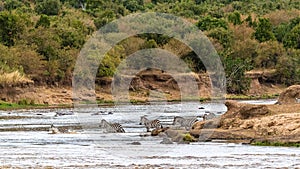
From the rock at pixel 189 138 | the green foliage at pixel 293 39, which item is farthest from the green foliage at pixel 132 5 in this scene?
the rock at pixel 189 138

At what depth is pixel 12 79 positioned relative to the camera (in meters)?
80.7

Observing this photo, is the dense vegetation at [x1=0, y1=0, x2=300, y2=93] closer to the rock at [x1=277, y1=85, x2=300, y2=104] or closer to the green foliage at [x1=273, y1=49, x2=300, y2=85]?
the green foliage at [x1=273, y1=49, x2=300, y2=85]

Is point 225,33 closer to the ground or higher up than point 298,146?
higher up

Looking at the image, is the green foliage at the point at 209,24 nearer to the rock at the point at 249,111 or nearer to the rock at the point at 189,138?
the rock at the point at 249,111

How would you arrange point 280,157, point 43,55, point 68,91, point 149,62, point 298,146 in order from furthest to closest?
point 149,62 < point 43,55 < point 68,91 < point 298,146 < point 280,157

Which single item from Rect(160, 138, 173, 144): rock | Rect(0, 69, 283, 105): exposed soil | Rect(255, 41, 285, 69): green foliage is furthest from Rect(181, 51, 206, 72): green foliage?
Rect(160, 138, 173, 144): rock

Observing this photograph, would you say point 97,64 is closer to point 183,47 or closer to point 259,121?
point 183,47

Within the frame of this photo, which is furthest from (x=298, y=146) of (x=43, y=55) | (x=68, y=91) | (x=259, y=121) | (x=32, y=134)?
(x=43, y=55)

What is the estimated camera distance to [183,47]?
4183 inches

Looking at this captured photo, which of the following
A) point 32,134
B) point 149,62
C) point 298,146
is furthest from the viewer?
point 149,62

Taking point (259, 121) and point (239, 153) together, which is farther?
point (259, 121)

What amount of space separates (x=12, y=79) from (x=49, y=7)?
6201 centimetres

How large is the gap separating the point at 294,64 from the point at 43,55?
1356 inches

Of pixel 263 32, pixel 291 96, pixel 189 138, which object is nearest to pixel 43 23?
pixel 263 32
